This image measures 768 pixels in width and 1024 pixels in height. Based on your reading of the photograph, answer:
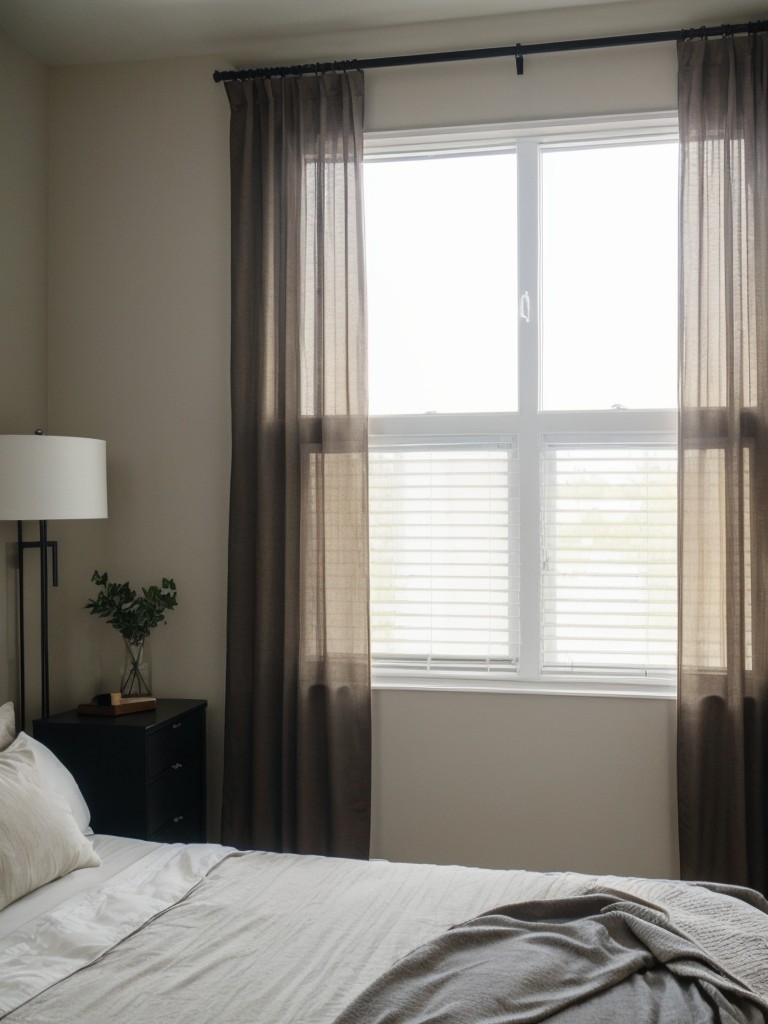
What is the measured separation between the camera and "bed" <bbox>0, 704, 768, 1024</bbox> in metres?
1.57

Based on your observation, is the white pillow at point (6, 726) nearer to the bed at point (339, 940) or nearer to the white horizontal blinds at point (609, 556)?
the bed at point (339, 940)

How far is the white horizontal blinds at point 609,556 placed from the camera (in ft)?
10.4

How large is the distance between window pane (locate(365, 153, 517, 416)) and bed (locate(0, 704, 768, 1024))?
5.67 feet

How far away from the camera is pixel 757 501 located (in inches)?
118

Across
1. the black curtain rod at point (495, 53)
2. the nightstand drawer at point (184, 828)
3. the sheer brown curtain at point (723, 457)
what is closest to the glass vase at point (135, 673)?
the nightstand drawer at point (184, 828)

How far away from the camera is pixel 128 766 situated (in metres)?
2.93

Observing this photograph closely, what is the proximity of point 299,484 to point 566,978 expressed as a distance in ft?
6.42

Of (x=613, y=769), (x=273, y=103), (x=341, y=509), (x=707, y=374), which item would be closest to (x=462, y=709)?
(x=613, y=769)

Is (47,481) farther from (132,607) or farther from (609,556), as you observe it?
(609,556)

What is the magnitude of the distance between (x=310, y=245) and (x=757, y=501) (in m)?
1.78

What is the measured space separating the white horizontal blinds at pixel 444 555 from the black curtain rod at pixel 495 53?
134cm

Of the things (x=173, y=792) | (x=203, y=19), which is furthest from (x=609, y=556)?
(x=203, y=19)

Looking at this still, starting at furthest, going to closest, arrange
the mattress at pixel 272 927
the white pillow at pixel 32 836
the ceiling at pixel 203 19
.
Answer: the ceiling at pixel 203 19 < the white pillow at pixel 32 836 < the mattress at pixel 272 927

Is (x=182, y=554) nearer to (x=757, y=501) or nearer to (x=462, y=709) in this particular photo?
(x=462, y=709)
